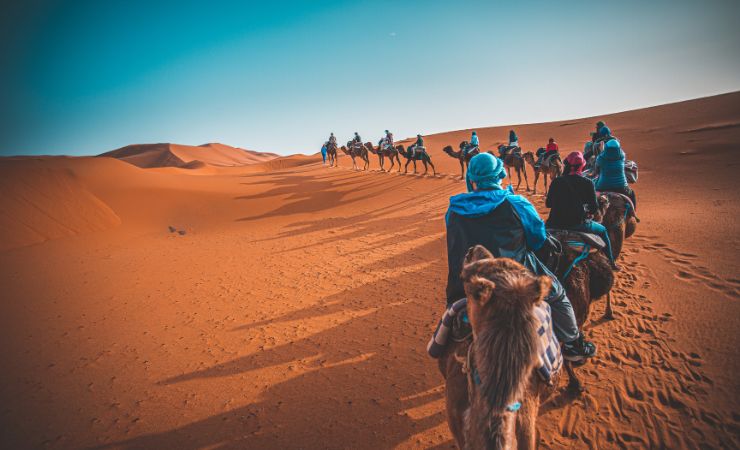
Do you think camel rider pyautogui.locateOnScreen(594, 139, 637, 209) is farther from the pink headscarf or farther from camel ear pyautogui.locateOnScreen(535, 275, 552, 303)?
camel ear pyautogui.locateOnScreen(535, 275, 552, 303)

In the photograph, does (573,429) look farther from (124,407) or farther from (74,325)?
(74,325)

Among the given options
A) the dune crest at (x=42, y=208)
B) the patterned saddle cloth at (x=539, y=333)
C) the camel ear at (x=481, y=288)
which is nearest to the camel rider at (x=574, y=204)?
the patterned saddle cloth at (x=539, y=333)

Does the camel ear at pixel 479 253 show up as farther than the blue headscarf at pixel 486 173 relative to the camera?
No

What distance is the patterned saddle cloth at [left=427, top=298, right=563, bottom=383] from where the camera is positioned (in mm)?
1743

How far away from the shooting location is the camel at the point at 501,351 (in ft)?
4.59

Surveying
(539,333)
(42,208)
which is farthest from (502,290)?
(42,208)

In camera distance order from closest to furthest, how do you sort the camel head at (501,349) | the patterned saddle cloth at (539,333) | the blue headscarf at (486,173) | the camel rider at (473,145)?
the camel head at (501,349), the patterned saddle cloth at (539,333), the blue headscarf at (486,173), the camel rider at (473,145)

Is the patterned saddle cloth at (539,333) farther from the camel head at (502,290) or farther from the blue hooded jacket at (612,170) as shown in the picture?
the blue hooded jacket at (612,170)

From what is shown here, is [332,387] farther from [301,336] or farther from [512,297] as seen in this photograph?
[512,297]

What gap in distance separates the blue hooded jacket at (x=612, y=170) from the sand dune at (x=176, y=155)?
228ft

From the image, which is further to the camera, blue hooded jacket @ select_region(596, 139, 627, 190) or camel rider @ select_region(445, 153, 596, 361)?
blue hooded jacket @ select_region(596, 139, 627, 190)

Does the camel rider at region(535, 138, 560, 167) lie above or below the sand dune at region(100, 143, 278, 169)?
below

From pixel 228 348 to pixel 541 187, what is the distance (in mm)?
17451

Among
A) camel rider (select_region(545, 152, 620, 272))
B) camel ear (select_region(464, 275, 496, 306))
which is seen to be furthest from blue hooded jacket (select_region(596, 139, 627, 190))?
camel ear (select_region(464, 275, 496, 306))
